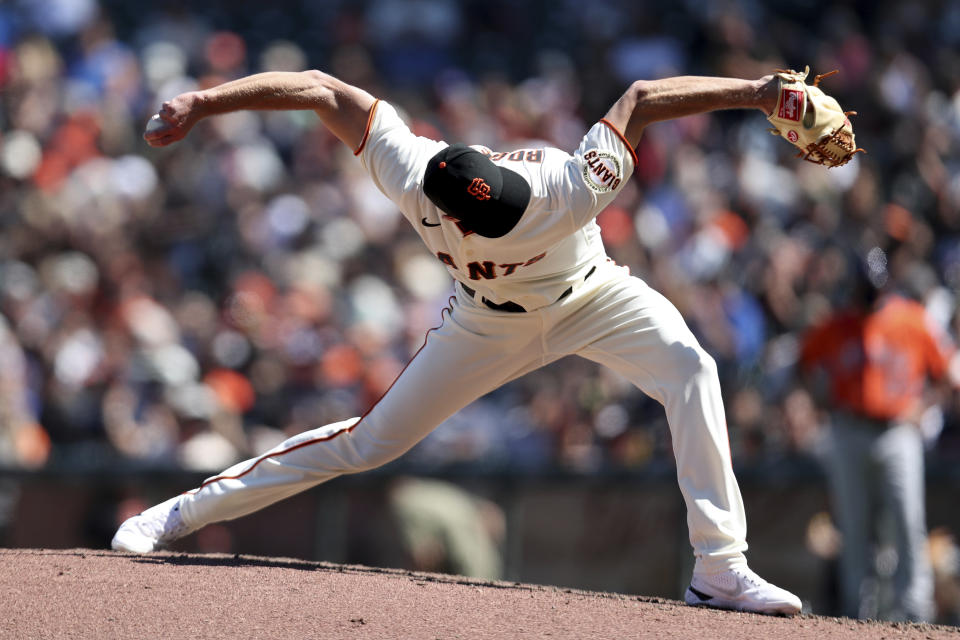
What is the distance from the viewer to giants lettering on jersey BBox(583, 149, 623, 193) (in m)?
4.32

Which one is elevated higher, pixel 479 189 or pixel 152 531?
pixel 479 189

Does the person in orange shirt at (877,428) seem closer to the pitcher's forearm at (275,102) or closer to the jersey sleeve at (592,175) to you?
the jersey sleeve at (592,175)

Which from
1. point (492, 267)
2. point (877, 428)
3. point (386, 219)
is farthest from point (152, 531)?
point (386, 219)

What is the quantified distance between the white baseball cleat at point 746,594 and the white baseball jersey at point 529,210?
1.21m

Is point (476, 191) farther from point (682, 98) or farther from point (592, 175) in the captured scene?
point (682, 98)

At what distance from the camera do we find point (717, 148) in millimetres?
10516

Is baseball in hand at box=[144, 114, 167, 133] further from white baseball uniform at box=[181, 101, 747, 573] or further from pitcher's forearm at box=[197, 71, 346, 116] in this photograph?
white baseball uniform at box=[181, 101, 747, 573]

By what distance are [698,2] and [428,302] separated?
15.9 ft

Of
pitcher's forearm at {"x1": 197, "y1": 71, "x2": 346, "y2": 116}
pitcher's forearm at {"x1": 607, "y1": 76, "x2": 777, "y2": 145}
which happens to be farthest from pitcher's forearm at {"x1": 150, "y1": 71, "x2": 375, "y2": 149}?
pitcher's forearm at {"x1": 607, "y1": 76, "x2": 777, "y2": 145}

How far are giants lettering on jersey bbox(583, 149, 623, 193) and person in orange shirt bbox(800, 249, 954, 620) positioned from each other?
3314mm

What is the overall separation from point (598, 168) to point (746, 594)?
165 centimetres

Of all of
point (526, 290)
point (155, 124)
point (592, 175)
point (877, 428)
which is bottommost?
point (877, 428)

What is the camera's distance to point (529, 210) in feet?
14.2

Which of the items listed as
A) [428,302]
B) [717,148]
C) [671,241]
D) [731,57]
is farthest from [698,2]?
[428,302]
